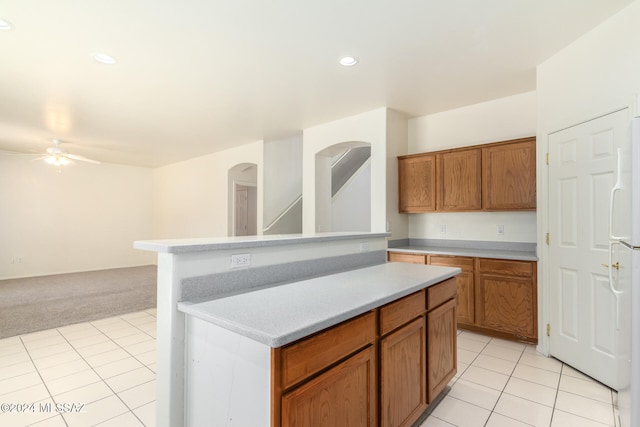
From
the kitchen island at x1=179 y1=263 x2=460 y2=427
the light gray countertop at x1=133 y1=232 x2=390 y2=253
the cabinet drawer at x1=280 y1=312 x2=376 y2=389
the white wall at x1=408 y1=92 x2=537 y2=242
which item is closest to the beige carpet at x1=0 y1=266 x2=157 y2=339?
the light gray countertop at x1=133 y1=232 x2=390 y2=253

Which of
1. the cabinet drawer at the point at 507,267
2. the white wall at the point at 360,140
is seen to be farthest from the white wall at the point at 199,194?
the cabinet drawer at the point at 507,267

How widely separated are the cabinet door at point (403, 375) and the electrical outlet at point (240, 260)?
83cm

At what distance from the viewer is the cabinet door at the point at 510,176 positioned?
329 centimetres

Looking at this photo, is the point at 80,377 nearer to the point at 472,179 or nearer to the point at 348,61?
the point at 348,61

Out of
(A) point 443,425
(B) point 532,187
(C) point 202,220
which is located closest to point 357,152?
(C) point 202,220

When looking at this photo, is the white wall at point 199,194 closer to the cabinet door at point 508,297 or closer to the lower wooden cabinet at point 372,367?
the cabinet door at point 508,297

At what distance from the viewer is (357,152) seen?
23.9ft

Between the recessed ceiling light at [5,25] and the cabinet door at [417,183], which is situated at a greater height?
Answer: the recessed ceiling light at [5,25]

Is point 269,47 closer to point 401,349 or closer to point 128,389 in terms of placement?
point 401,349

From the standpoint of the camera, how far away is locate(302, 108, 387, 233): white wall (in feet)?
13.5

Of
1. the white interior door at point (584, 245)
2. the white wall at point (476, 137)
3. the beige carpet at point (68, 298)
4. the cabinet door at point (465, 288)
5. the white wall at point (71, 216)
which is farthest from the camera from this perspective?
the white wall at point (71, 216)

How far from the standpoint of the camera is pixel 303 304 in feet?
4.75

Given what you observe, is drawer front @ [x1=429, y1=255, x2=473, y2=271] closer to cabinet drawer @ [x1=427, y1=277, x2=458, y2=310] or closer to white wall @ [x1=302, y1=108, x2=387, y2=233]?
white wall @ [x1=302, y1=108, x2=387, y2=233]

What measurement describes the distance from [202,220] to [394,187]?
468cm
